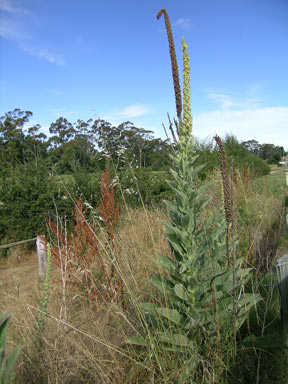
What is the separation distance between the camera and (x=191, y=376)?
1.88m

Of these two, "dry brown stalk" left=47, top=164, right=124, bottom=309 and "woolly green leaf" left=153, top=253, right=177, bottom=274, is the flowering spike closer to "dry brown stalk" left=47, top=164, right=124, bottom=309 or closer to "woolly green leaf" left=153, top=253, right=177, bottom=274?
"woolly green leaf" left=153, top=253, right=177, bottom=274

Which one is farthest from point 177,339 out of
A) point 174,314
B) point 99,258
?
point 99,258

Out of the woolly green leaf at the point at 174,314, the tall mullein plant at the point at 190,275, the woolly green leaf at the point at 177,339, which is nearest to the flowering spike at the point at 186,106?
the tall mullein plant at the point at 190,275

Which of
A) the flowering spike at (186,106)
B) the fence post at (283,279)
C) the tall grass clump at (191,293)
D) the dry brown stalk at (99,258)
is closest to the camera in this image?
the flowering spike at (186,106)

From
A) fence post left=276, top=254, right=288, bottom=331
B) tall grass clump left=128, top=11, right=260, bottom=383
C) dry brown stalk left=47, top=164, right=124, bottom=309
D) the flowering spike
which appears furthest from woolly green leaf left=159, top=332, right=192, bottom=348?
the flowering spike

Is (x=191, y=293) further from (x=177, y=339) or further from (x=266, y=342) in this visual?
(x=266, y=342)

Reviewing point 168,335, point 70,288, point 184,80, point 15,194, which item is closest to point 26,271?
point 15,194

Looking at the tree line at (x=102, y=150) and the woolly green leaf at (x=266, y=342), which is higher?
the tree line at (x=102, y=150)

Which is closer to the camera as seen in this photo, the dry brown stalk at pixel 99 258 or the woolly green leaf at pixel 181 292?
the woolly green leaf at pixel 181 292

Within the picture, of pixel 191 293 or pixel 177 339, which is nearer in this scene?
pixel 177 339

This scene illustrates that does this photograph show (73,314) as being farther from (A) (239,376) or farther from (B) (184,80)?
(B) (184,80)

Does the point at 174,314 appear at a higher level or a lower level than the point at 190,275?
lower

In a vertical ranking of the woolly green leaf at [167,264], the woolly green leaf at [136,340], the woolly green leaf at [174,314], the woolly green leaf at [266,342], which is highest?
the woolly green leaf at [167,264]

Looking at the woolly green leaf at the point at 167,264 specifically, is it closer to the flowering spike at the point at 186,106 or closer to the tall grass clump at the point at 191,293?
the tall grass clump at the point at 191,293
